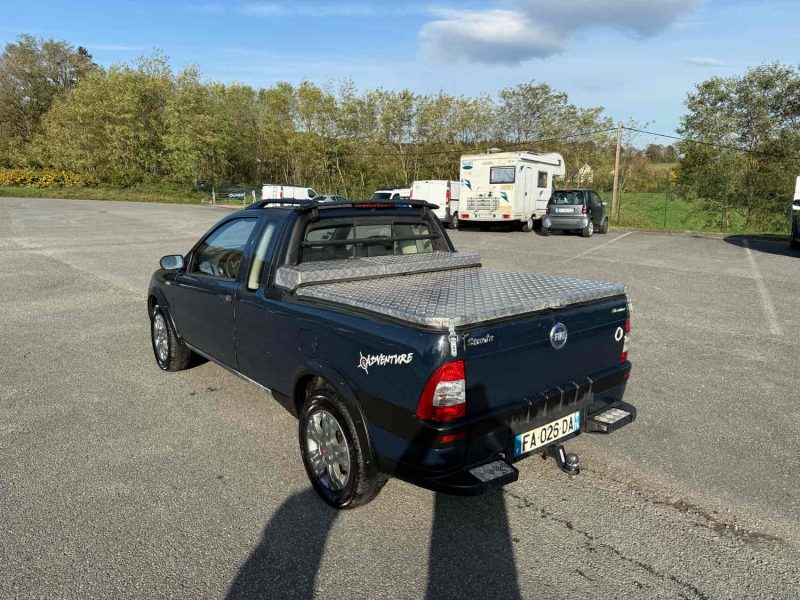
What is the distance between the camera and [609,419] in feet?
10.8

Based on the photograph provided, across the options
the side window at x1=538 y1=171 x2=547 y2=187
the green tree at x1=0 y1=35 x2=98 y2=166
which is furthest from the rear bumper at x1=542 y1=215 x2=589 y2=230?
the green tree at x1=0 y1=35 x2=98 y2=166

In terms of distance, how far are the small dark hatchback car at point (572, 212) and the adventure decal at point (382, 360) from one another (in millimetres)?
17966

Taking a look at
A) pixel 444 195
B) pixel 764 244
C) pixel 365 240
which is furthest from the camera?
pixel 444 195

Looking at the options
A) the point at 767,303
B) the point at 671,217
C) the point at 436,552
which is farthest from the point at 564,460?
the point at 671,217

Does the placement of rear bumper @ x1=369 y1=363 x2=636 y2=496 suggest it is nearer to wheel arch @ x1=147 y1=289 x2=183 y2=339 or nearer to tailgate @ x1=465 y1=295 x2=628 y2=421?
tailgate @ x1=465 y1=295 x2=628 y2=421

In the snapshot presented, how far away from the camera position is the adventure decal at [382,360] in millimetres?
2589

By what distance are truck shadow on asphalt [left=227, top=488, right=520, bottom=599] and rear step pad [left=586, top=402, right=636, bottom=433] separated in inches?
28.3

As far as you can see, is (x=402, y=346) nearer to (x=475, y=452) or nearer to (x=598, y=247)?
Result: (x=475, y=452)

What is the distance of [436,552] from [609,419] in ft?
4.39

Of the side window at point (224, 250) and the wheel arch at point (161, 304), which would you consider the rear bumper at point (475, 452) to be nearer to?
the side window at point (224, 250)

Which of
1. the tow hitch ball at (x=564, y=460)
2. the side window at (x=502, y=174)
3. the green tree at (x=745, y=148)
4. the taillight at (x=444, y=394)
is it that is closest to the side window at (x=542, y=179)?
the side window at (x=502, y=174)

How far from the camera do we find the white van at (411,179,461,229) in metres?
23.8

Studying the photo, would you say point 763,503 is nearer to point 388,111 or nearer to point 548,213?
point 548,213

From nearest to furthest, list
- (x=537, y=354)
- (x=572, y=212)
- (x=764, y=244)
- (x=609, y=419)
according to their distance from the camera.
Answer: (x=537, y=354) → (x=609, y=419) → (x=764, y=244) → (x=572, y=212)
